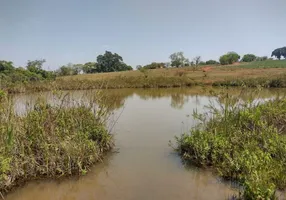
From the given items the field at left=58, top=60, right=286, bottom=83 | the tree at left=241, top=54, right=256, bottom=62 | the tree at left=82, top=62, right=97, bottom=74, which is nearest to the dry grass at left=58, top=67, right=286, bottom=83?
the field at left=58, top=60, right=286, bottom=83

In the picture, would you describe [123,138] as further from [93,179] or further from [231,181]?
[231,181]

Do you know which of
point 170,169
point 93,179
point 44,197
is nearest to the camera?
point 44,197

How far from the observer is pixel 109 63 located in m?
57.0

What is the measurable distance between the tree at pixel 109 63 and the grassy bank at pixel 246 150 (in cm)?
5137

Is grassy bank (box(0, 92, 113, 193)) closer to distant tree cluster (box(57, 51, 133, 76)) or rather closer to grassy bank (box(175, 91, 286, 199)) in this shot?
grassy bank (box(175, 91, 286, 199))

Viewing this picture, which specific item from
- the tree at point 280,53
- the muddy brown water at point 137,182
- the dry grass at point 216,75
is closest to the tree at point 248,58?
the tree at point 280,53

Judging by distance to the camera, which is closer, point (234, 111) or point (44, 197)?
point (44, 197)

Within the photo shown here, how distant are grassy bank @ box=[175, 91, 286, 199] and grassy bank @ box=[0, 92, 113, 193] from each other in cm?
212

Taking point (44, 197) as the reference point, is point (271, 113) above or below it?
above

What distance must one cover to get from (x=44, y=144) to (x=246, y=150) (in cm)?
359

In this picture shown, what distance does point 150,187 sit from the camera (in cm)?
426

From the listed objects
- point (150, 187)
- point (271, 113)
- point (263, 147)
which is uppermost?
point (271, 113)

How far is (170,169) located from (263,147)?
1878mm

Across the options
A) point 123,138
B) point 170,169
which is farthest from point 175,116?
point 170,169
